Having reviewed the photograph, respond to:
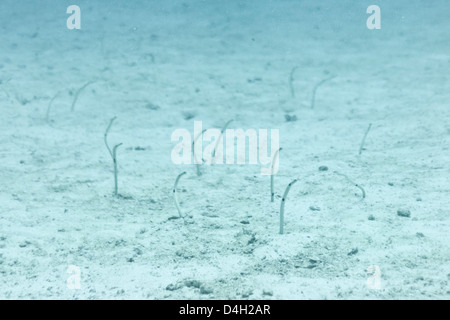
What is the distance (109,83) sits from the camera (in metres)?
6.23

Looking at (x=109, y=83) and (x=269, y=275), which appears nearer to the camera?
(x=269, y=275)

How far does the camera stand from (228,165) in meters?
4.18

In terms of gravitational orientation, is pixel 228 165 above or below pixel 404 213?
above

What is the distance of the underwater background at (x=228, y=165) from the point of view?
2.53m

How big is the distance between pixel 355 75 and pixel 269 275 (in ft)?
15.8

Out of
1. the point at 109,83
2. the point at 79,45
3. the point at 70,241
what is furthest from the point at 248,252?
the point at 79,45

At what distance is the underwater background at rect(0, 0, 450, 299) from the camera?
2.53 m

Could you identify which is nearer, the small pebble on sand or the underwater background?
the underwater background

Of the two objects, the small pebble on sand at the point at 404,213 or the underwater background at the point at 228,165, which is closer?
the underwater background at the point at 228,165

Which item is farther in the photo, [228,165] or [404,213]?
[228,165]

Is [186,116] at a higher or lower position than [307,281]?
higher
